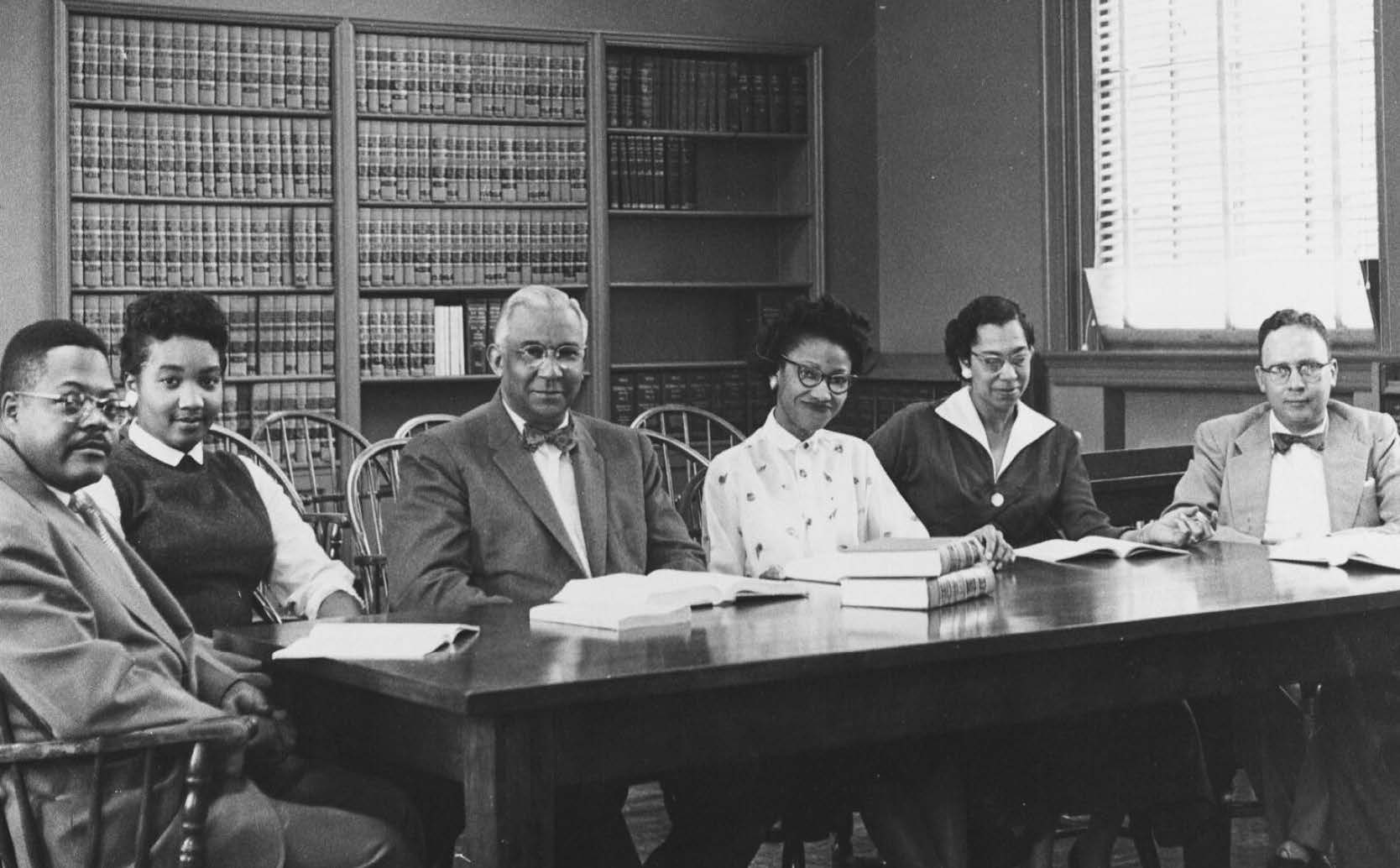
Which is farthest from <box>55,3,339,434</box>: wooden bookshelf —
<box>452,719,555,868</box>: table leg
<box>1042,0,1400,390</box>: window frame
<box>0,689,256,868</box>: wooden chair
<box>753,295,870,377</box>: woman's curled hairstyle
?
<box>452,719,555,868</box>: table leg

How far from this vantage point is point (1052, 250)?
22.3 feet

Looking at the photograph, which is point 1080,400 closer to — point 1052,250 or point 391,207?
point 1052,250

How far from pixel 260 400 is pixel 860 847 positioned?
3.42 meters

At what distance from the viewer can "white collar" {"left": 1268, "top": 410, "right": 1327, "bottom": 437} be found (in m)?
3.93

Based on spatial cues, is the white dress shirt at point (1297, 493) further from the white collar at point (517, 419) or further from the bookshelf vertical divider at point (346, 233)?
the bookshelf vertical divider at point (346, 233)

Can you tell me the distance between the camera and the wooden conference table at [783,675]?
212cm

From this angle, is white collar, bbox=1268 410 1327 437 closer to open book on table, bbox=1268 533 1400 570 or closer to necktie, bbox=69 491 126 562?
open book on table, bbox=1268 533 1400 570

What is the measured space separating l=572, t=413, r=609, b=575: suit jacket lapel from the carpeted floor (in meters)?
0.81

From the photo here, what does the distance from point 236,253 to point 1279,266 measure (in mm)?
3638

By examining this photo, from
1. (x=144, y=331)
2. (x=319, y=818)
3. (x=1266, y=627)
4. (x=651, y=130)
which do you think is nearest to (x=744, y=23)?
(x=651, y=130)

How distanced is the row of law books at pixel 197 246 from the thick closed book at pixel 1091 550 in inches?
149

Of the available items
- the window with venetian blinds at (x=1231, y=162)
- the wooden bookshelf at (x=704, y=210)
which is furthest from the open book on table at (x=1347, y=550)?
the wooden bookshelf at (x=704, y=210)

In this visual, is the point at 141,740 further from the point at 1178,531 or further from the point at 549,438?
the point at 1178,531

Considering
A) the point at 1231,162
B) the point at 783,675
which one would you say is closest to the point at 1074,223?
the point at 1231,162
